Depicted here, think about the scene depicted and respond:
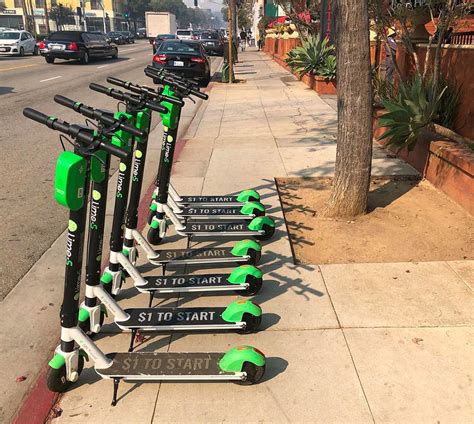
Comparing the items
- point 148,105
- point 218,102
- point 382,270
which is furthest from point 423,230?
point 218,102

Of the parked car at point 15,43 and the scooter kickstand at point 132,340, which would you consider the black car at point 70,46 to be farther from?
the scooter kickstand at point 132,340

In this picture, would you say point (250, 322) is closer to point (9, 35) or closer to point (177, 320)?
point (177, 320)

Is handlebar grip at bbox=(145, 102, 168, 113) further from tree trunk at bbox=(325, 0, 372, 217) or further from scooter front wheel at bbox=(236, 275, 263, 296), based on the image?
tree trunk at bbox=(325, 0, 372, 217)

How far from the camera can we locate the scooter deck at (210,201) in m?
5.21

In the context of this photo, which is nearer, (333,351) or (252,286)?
(333,351)

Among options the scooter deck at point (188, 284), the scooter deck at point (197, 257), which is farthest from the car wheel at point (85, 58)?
the scooter deck at point (188, 284)

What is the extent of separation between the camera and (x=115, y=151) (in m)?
2.34

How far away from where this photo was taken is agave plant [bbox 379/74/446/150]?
634 cm

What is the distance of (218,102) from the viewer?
45.1ft

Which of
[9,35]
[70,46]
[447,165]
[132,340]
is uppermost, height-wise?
[9,35]

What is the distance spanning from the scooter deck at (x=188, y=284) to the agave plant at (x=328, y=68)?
11.6 metres

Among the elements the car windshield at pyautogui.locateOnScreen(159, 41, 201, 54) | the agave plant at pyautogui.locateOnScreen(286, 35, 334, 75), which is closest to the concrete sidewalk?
the agave plant at pyautogui.locateOnScreen(286, 35, 334, 75)

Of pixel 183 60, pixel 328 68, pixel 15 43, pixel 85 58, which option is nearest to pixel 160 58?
pixel 183 60

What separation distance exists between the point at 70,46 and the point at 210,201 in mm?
22487
